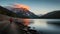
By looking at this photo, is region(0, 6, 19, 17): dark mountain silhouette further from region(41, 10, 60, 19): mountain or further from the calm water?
region(41, 10, 60, 19): mountain

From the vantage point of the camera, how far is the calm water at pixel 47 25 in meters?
2.84

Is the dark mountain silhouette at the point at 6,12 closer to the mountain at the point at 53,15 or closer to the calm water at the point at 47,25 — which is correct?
the calm water at the point at 47,25

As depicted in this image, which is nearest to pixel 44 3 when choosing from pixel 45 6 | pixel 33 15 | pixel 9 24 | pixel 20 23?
pixel 45 6

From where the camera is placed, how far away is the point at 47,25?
9.44 ft

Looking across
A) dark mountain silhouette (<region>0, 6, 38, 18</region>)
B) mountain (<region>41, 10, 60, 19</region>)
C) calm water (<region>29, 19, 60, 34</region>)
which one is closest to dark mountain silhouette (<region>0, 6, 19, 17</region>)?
dark mountain silhouette (<region>0, 6, 38, 18</region>)

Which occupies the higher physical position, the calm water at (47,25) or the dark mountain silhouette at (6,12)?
the dark mountain silhouette at (6,12)

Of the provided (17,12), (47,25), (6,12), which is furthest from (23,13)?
(47,25)

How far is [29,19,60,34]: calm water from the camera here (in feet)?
9.32

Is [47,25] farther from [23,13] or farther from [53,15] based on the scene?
[23,13]

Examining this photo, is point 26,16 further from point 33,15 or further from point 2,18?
point 2,18

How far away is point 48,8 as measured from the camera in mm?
2924

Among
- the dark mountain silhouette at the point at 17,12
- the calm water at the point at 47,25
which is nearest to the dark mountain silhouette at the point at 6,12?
the dark mountain silhouette at the point at 17,12

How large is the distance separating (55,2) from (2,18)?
1.11 metres

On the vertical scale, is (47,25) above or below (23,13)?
below
